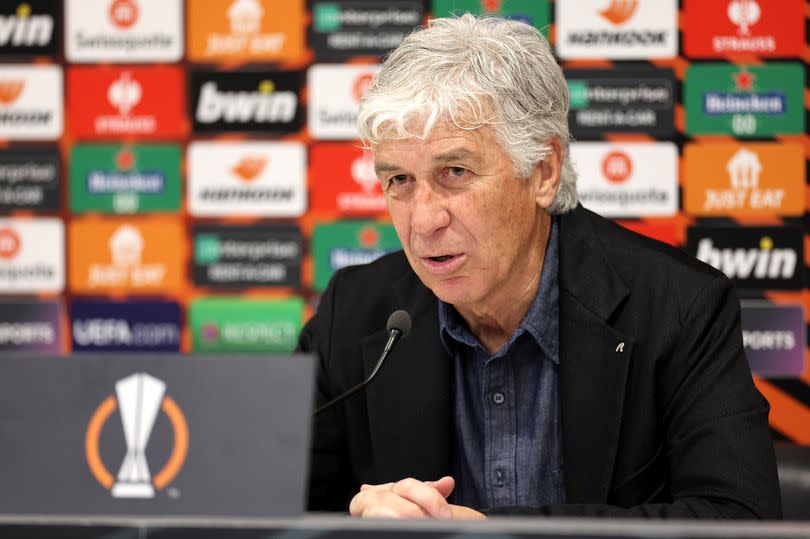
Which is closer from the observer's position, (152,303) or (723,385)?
(723,385)

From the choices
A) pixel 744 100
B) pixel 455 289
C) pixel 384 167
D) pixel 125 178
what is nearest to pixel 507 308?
pixel 455 289

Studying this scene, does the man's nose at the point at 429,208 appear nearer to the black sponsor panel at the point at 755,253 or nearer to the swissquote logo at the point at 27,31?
the black sponsor panel at the point at 755,253

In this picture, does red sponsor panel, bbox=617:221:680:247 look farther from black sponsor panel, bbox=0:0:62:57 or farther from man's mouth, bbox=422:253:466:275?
black sponsor panel, bbox=0:0:62:57

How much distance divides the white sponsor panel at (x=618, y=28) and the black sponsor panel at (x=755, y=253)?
2.11ft

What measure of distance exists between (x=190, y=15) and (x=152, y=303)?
3.41 ft

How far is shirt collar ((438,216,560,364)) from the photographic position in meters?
1.87

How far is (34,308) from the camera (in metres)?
3.58

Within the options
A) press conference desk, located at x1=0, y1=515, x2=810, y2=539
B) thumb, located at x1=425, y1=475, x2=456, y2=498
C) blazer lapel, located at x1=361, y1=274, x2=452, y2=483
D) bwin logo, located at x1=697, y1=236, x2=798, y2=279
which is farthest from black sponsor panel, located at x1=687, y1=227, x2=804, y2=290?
press conference desk, located at x1=0, y1=515, x2=810, y2=539

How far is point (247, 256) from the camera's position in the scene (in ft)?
11.6

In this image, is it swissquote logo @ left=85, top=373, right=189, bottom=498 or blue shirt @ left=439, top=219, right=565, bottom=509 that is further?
blue shirt @ left=439, top=219, right=565, bottom=509

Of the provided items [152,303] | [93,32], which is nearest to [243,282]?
[152,303]

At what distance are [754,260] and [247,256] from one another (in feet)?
Result: 5.79

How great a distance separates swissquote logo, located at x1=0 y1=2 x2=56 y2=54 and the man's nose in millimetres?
2347

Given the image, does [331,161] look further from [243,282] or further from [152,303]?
[152,303]
